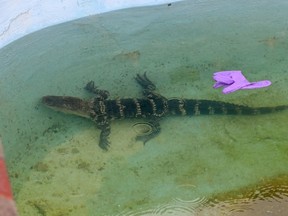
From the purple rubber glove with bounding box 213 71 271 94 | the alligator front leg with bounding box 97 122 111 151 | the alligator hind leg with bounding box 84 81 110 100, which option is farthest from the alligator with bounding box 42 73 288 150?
the purple rubber glove with bounding box 213 71 271 94

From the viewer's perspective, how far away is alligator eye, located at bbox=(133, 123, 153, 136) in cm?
391

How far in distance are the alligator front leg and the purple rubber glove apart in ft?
3.38

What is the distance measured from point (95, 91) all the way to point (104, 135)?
48 cm

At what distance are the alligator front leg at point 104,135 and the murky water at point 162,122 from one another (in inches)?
1.8

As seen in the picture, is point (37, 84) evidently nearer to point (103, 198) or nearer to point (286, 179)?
point (103, 198)

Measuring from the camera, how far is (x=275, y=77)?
433cm

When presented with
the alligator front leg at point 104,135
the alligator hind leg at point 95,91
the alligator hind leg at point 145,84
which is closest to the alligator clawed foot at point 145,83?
the alligator hind leg at point 145,84

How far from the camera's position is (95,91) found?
4156 millimetres

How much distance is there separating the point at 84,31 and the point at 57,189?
1888 mm

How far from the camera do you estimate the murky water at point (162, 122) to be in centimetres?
335

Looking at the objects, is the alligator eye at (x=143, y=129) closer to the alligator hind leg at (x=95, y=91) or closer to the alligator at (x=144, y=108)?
the alligator at (x=144, y=108)

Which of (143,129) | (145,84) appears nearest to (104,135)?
(143,129)

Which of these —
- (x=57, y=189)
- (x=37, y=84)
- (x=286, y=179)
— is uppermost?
(x=37, y=84)

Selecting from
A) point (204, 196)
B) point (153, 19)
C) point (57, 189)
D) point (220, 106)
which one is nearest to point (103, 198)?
point (57, 189)
